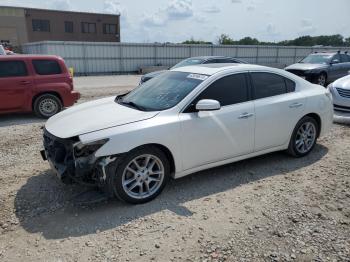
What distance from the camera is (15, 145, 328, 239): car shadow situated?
11.9ft

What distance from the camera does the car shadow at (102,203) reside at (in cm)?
362

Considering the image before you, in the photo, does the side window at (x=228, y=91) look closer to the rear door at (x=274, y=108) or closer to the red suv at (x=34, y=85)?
the rear door at (x=274, y=108)

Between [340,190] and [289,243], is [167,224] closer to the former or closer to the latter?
[289,243]

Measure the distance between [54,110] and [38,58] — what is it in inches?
57.6

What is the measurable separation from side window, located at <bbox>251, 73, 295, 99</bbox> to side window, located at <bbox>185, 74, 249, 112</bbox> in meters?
0.22


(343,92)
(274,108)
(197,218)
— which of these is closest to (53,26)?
(343,92)

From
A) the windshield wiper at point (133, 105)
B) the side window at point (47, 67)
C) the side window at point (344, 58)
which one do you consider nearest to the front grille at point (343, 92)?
the windshield wiper at point (133, 105)

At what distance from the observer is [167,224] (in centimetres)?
364

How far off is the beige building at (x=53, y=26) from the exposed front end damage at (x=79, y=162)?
50.9 m

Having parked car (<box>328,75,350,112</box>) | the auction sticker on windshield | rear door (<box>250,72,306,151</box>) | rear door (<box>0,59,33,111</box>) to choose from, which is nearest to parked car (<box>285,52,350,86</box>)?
parked car (<box>328,75,350,112</box>)

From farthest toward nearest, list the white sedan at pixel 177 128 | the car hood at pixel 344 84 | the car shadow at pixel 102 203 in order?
the car hood at pixel 344 84 < the white sedan at pixel 177 128 < the car shadow at pixel 102 203

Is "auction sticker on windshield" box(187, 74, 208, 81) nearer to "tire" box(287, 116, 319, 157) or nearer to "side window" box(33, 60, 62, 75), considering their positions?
"tire" box(287, 116, 319, 157)

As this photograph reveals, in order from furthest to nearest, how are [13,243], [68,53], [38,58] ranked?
[68,53] < [38,58] < [13,243]

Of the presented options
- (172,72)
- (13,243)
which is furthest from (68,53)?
(13,243)
